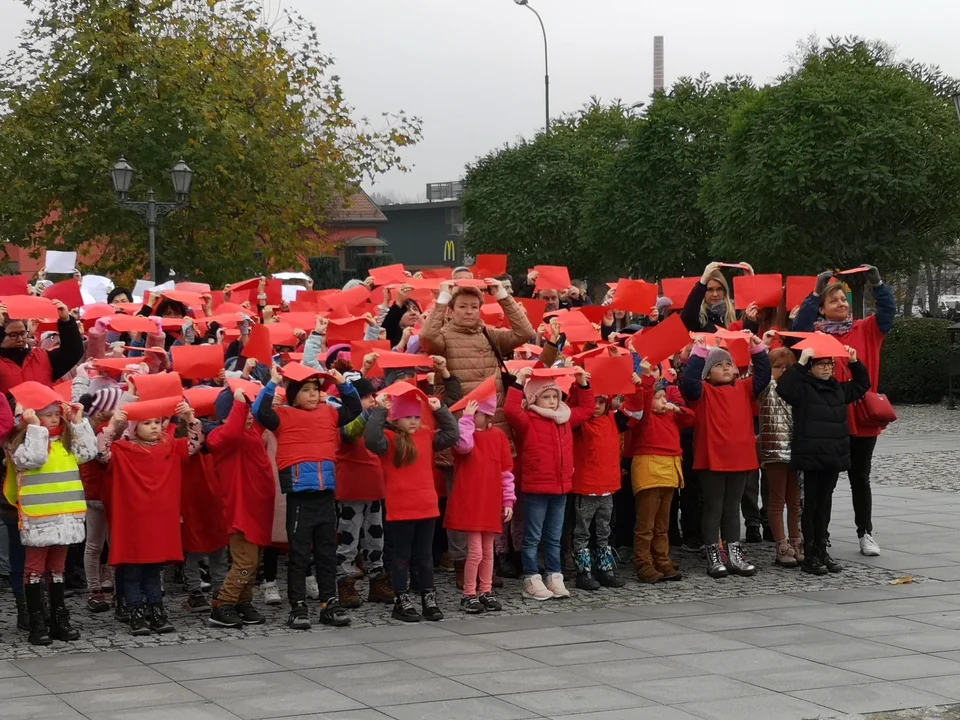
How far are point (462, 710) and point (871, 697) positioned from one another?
1.89 metres

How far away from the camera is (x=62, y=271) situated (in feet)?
36.9

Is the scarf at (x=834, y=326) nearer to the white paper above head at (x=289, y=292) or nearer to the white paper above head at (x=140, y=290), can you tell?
the white paper above head at (x=289, y=292)

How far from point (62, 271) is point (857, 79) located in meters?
25.5

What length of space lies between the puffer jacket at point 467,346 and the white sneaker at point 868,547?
3217mm

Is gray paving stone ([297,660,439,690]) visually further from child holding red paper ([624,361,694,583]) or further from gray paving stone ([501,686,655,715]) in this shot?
child holding red paper ([624,361,694,583])

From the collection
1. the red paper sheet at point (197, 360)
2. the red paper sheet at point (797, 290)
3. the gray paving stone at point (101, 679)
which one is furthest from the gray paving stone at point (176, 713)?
the red paper sheet at point (797, 290)

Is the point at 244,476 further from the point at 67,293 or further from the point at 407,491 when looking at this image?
the point at 67,293

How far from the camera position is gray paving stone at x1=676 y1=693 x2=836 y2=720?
6176 mm

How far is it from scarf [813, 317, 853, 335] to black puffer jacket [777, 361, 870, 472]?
0.65 meters

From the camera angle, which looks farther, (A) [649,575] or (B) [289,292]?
(B) [289,292]

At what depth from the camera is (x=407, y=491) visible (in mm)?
8398

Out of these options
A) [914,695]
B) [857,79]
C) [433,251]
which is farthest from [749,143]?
[433,251]

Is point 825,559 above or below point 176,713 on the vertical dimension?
above

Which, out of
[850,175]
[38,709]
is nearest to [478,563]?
[38,709]
